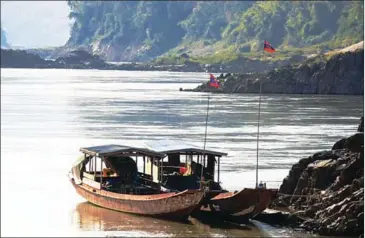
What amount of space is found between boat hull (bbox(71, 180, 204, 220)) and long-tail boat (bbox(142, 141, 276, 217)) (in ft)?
1.50

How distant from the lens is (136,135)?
2448 inches

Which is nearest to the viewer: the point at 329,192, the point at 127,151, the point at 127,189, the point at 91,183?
the point at 329,192

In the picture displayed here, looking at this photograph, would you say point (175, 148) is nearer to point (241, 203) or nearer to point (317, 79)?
point (241, 203)

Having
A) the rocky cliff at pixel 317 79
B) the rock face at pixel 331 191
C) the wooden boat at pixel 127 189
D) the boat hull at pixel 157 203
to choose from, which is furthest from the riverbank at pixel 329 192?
the rocky cliff at pixel 317 79

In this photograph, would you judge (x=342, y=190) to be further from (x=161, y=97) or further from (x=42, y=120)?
(x=161, y=97)

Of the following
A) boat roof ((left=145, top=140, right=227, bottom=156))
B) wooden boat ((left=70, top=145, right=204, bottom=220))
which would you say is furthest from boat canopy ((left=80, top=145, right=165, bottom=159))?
boat roof ((left=145, top=140, right=227, bottom=156))

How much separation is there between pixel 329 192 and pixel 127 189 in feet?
21.8

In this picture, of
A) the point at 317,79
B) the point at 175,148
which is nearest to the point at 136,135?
the point at 175,148

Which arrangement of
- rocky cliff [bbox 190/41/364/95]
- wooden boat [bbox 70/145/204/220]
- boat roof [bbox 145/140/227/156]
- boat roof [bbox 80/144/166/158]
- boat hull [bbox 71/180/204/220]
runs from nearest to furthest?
boat hull [bbox 71/180/204/220], wooden boat [bbox 70/145/204/220], boat roof [bbox 80/144/166/158], boat roof [bbox 145/140/227/156], rocky cliff [bbox 190/41/364/95]

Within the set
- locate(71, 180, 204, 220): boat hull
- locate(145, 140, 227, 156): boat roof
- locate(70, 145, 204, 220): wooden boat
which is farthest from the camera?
locate(145, 140, 227, 156): boat roof

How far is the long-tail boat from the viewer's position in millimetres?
33375

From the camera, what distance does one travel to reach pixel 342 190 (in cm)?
3325

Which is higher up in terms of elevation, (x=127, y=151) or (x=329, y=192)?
(x=127, y=151)

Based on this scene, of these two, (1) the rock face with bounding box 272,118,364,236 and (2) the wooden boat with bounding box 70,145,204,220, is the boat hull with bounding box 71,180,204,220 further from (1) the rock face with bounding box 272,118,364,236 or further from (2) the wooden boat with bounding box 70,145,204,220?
(1) the rock face with bounding box 272,118,364,236
